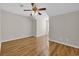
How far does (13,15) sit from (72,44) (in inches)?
33.2

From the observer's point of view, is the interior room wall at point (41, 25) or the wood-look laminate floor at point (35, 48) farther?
the interior room wall at point (41, 25)

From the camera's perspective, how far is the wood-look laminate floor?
67.5 inches

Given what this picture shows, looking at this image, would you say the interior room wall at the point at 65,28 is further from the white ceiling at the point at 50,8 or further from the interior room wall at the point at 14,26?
the interior room wall at the point at 14,26

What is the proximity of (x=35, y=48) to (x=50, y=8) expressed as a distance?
558 millimetres

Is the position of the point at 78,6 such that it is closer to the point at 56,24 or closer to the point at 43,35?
the point at 56,24

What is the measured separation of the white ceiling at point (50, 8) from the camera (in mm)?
1711

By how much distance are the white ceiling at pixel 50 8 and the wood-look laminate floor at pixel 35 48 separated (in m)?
0.35

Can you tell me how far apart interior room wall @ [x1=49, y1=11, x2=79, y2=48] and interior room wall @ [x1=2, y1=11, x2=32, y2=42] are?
0.32m

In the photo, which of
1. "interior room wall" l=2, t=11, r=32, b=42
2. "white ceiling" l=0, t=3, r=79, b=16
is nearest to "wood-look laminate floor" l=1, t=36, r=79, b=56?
"interior room wall" l=2, t=11, r=32, b=42

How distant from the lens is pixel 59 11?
179cm

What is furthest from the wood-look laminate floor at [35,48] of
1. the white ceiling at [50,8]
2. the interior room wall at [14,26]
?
the white ceiling at [50,8]

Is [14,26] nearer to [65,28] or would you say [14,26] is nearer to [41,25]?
[41,25]

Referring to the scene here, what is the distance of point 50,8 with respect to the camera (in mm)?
1784

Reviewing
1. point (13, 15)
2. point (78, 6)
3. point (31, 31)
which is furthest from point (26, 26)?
point (78, 6)
